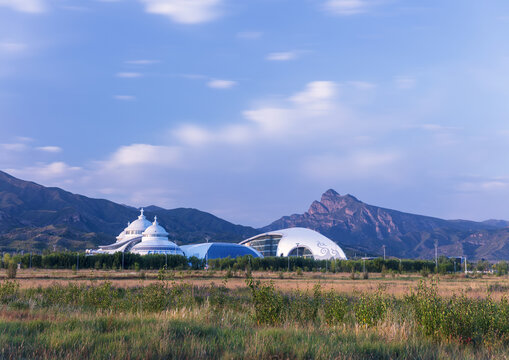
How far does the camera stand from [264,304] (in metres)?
12.3

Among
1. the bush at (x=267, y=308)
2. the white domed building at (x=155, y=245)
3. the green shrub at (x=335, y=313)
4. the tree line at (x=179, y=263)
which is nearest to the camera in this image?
the bush at (x=267, y=308)

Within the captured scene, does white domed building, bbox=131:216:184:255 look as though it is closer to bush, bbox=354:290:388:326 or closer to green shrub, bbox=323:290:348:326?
green shrub, bbox=323:290:348:326

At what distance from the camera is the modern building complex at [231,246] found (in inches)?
4897

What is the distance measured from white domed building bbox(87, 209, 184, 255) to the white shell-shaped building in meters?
33.3

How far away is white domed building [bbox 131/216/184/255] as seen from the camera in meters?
120

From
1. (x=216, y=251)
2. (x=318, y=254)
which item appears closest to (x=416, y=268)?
(x=318, y=254)

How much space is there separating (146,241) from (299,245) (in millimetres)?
43308

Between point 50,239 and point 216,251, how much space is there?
83293 millimetres

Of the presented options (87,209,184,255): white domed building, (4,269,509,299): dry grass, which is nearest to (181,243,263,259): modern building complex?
(87,209,184,255): white domed building

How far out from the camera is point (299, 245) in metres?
142

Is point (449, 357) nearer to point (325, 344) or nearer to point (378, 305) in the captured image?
point (325, 344)

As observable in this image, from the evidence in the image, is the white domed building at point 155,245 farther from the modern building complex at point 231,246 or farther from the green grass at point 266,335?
the green grass at point 266,335

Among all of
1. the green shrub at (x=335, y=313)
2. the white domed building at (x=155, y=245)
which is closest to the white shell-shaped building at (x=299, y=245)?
the white domed building at (x=155, y=245)

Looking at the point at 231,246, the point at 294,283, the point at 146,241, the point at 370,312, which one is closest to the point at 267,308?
the point at 370,312
